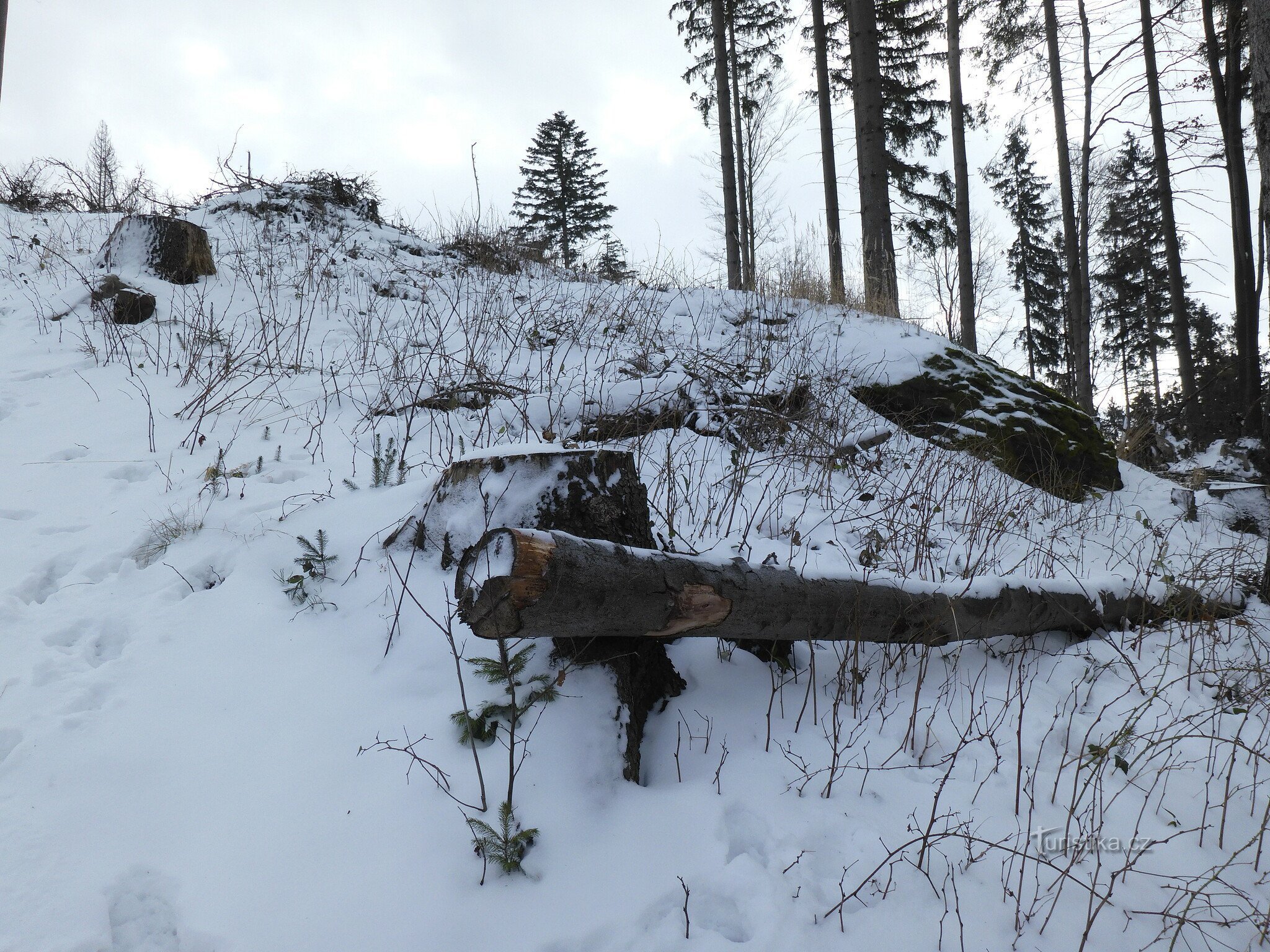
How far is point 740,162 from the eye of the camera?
15086mm

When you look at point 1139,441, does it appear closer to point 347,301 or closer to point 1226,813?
point 1226,813

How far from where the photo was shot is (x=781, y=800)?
1.71 m

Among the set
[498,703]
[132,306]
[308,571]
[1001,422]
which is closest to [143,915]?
[498,703]

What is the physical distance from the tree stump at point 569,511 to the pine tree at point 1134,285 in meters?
17.1

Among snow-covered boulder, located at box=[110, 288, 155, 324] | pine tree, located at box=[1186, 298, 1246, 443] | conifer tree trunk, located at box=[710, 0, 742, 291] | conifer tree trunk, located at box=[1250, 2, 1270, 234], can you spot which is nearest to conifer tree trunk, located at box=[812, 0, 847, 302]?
conifer tree trunk, located at box=[710, 0, 742, 291]

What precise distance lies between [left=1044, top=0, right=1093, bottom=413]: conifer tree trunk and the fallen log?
32.0ft

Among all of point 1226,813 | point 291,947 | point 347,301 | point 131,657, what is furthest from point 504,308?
point 1226,813

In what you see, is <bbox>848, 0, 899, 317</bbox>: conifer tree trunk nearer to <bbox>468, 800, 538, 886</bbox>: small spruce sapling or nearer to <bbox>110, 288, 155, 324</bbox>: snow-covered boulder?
<bbox>110, 288, 155, 324</bbox>: snow-covered boulder

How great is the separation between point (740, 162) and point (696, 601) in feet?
51.8

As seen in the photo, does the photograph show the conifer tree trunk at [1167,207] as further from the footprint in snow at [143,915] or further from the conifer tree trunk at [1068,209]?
the footprint in snow at [143,915]

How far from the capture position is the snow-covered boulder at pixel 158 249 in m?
5.55

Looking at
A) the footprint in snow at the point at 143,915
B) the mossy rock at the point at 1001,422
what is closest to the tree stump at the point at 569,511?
the footprint in snow at the point at 143,915

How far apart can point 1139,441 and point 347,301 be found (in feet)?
28.1

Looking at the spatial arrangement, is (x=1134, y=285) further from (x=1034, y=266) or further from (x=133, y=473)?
(x=133, y=473)
